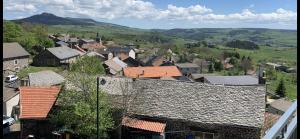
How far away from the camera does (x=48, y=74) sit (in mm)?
35750

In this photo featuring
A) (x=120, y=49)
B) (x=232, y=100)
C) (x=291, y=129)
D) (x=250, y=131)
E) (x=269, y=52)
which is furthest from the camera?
(x=269, y=52)

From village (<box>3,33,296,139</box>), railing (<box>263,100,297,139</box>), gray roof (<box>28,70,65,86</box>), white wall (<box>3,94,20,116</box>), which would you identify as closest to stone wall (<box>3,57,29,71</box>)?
gray roof (<box>28,70,65,86</box>)

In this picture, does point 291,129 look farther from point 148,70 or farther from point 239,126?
point 148,70

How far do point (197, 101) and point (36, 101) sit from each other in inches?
298

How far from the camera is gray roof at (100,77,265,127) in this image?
1742 cm

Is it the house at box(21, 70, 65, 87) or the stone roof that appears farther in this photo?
the house at box(21, 70, 65, 87)

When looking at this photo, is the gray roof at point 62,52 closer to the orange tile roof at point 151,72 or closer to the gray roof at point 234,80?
the orange tile roof at point 151,72

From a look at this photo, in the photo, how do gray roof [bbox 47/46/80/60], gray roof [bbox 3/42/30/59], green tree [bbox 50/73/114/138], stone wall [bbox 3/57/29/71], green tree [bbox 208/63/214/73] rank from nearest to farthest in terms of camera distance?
green tree [bbox 50/73/114/138] → stone wall [bbox 3/57/29/71] → gray roof [bbox 3/42/30/59] → gray roof [bbox 47/46/80/60] → green tree [bbox 208/63/214/73]

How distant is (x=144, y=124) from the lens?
58.2ft

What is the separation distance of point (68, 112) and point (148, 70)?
97.4ft

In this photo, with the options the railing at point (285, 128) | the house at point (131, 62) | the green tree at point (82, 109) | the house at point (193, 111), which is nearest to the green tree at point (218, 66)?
the house at point (131, 62)

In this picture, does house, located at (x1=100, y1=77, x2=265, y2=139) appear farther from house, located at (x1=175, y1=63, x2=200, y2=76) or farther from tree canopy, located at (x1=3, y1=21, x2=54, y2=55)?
house, located at (x1=175, y1=63, x2=200, y2=76)

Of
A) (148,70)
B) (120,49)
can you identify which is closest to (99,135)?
(148,70)

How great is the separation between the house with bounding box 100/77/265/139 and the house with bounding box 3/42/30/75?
1154 inches
